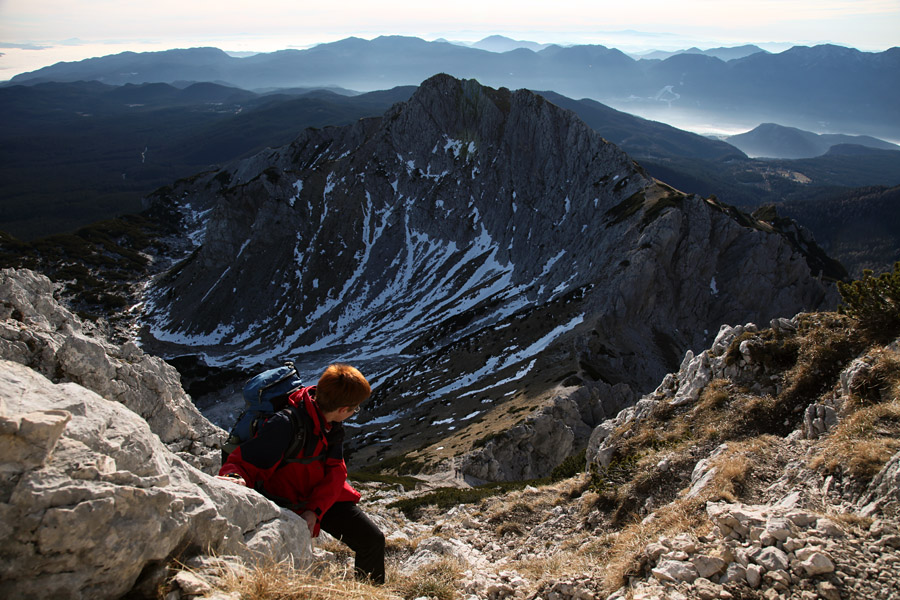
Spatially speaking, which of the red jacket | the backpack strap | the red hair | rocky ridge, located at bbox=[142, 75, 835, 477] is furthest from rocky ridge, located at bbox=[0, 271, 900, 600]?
rocky ridge, located at bbox=[142, 75, 835, 477]

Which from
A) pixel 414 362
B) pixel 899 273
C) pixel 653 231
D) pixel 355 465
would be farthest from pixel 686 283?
pixel 899 273

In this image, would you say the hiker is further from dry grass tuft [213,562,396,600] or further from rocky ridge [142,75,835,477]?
rocky ridge [142,75,835,477]

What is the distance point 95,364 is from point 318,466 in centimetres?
1037

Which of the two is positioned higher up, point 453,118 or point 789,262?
point 453,118

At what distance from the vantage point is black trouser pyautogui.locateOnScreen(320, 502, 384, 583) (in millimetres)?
7004

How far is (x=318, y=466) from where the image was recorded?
22.3 ft

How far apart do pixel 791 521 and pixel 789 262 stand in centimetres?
8468

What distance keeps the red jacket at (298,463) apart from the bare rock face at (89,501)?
70 cm

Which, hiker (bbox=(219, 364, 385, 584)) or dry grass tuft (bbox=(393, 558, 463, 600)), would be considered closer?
hiker (bbox=(219, 364, 385, 584))

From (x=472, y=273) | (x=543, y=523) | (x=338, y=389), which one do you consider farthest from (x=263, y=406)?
(x=472, y=273)

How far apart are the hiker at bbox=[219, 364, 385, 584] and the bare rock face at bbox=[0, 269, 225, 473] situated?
794 cm

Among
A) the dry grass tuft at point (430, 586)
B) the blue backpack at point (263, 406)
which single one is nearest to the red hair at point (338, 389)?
the blue backpack at point (263, 406)

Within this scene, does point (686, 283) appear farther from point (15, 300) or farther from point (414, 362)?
point (15, 300)

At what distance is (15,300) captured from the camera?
12.6m
